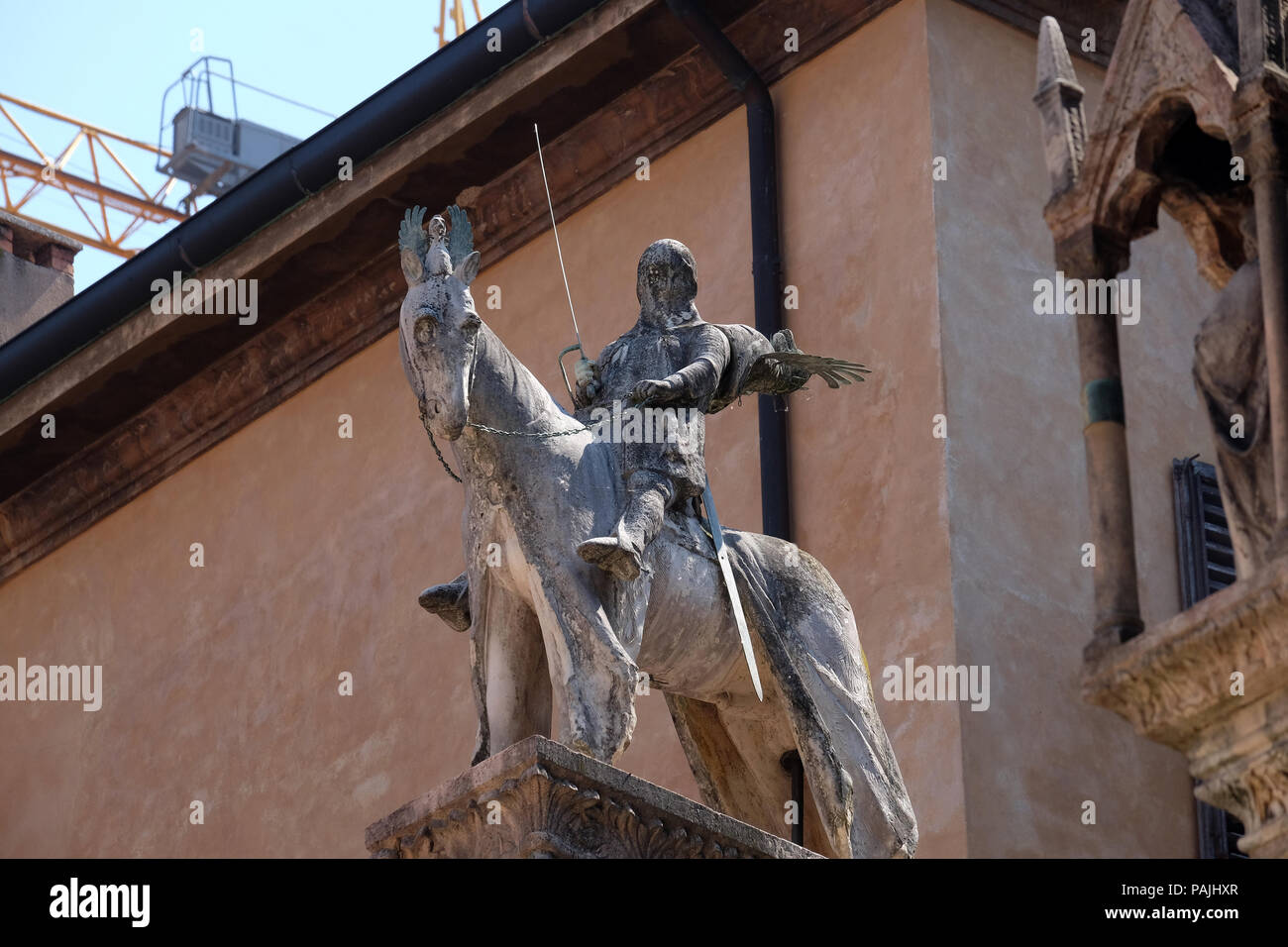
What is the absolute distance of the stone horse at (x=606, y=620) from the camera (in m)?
11.0

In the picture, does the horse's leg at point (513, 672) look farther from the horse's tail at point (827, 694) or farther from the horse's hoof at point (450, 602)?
the horse's tail at point (827, 694)

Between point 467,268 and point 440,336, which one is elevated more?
point 467,268

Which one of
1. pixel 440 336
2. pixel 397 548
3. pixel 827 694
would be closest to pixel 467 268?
pixel 440 336

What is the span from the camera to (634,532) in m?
11.2

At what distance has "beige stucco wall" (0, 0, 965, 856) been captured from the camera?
15023 mm

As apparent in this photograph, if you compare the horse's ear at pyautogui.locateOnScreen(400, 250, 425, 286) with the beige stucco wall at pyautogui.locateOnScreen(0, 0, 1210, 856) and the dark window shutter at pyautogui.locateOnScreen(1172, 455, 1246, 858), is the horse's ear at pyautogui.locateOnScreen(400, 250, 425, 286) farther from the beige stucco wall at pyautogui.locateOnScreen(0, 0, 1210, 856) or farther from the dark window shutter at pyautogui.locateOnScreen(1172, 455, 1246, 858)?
the dark window shutter at pyautogui.locateOnScreen(1172, 455, 1246, 858)

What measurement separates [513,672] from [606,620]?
0.39m

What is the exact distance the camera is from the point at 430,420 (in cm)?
1095

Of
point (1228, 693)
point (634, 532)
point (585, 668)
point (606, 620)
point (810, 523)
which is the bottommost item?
point (1228, 693)

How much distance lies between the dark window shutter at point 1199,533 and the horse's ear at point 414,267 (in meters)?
5.07

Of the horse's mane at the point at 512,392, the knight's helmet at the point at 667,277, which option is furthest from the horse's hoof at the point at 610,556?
the knight's helmet at the point at 667,277

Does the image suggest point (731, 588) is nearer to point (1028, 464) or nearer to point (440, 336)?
point (440, 336)

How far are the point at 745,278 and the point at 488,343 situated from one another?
5207 mm

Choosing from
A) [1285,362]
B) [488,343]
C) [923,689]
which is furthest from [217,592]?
[1285,362]
